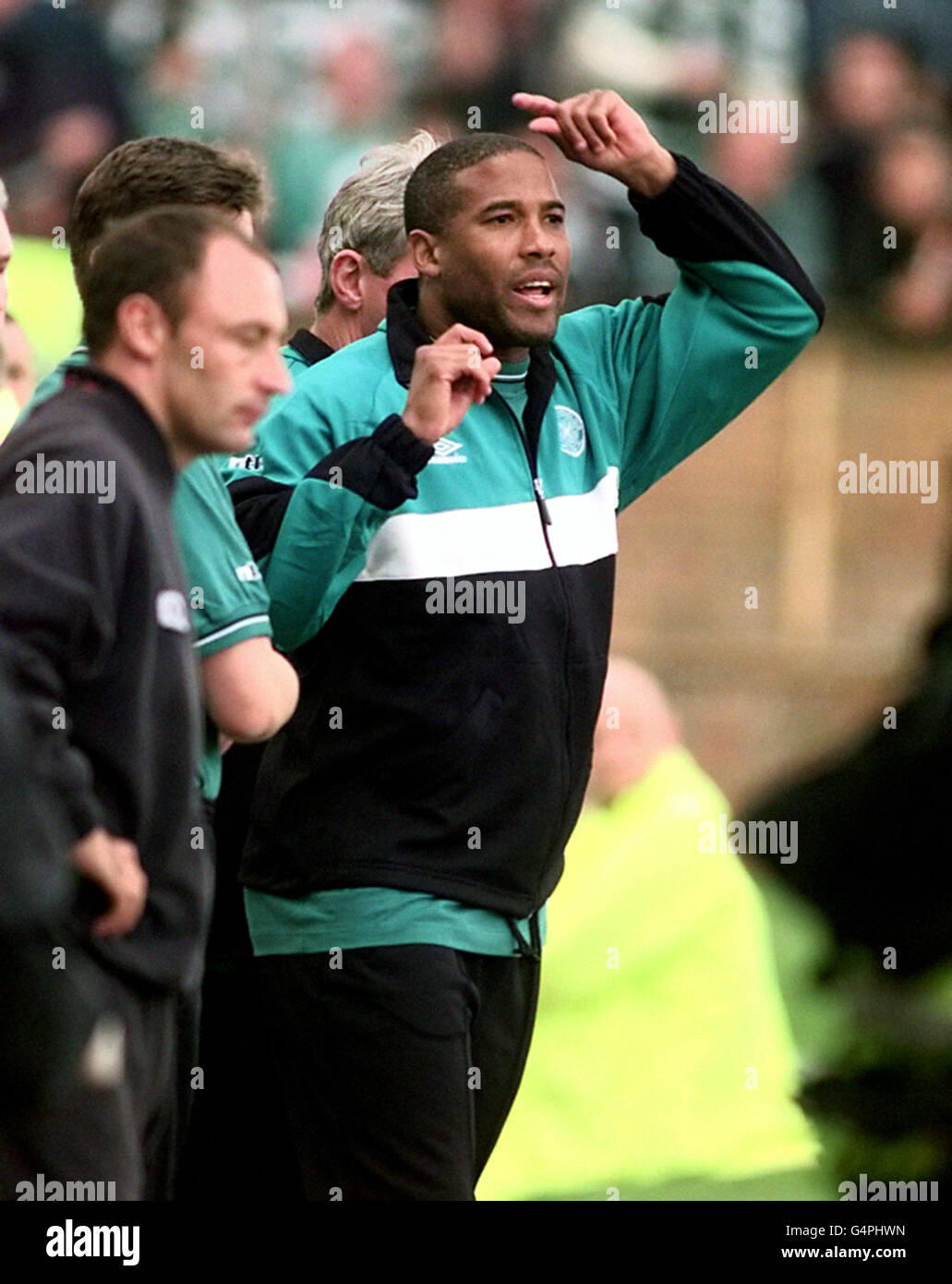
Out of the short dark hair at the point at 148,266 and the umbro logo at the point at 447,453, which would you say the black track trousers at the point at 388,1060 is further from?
the short dark hair at the point at 148,266

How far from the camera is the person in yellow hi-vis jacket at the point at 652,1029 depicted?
14.2ft

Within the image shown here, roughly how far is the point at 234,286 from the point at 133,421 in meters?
0.21

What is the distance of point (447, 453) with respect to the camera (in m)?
3.32

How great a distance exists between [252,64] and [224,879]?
3256 millimetres

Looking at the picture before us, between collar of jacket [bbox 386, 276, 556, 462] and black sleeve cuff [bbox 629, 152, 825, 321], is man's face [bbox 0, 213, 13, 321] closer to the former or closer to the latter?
collar of jacket [bbox 386, 276, 556, 462]

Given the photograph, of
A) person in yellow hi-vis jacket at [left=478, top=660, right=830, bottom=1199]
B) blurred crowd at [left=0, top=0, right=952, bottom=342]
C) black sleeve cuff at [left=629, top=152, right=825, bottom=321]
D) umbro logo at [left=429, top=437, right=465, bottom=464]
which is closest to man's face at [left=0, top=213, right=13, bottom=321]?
umbro logo at [left=429, top=437, right=465, bottom=464]

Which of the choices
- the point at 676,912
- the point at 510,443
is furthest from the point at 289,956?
the point at 676,912

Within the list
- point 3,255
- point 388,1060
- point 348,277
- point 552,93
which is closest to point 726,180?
point 552,93

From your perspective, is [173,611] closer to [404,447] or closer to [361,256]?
[404,447]

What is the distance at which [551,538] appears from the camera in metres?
3.34

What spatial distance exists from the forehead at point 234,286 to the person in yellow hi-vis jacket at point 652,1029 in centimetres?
196

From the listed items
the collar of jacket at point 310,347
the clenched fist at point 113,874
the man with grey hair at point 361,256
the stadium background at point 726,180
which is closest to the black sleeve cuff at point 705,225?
the man with grey hair at point 361,256

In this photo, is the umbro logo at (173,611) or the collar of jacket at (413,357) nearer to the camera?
the umbro logo at (173,611)
